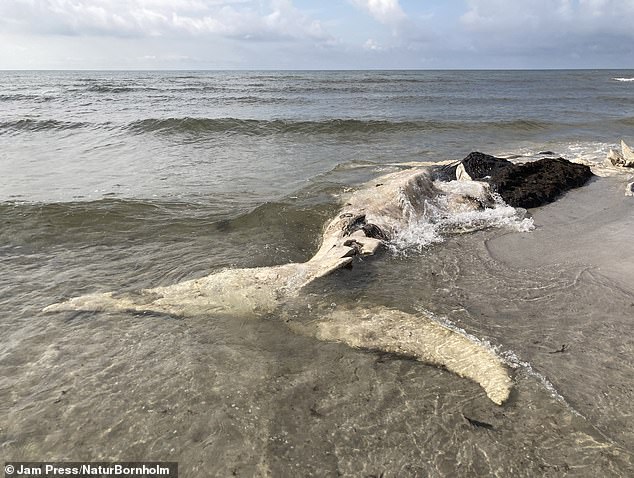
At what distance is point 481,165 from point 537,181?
1.19 m

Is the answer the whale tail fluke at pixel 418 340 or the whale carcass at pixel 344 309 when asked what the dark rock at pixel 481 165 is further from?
the whale tail fluke at pixel 418 340

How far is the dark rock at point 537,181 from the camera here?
308 inches

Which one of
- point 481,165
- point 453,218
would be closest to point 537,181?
point 481,165

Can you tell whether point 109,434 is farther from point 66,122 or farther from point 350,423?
point 66,122

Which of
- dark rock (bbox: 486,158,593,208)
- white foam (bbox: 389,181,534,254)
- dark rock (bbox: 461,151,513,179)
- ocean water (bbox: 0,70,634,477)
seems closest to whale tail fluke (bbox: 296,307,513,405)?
ocean water (bbox: 0,70,634,477)

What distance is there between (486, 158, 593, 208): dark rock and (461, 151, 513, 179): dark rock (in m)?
0.18

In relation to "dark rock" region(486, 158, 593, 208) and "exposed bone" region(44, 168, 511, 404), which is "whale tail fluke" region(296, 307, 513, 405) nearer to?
"exposed bone" region(44, 168, 511, 404)

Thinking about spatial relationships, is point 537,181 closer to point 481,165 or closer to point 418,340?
point 481,165

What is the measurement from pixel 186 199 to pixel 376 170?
16.1ft

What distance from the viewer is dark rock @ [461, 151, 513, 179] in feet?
29.1

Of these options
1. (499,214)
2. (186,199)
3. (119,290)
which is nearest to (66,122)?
(186,199)

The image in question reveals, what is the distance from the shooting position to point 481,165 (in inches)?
357

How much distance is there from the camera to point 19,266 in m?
5.38

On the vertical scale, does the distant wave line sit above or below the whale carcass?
above
